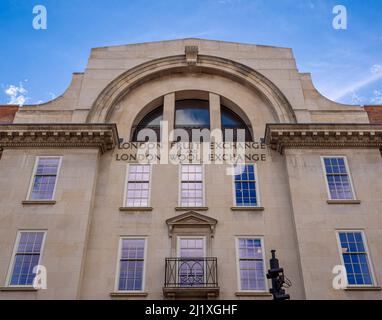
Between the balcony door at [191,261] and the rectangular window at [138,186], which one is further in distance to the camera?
the rectangular window at [138,186]

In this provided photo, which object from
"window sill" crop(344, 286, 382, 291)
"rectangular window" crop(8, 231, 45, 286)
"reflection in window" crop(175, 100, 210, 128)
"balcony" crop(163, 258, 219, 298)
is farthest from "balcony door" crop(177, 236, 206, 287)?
"reflection in window" crop(175, 100, 210, 128)

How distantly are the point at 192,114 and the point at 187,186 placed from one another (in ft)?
17.9

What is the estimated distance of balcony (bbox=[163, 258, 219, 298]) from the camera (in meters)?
18.0

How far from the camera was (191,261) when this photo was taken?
18.9 m

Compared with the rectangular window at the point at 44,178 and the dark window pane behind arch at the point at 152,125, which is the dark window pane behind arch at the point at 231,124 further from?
the rectangular window at the point at 44,178

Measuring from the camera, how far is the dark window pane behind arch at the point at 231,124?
2412 cm

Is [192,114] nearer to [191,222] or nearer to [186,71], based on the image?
[186,71]

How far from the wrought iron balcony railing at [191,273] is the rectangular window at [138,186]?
343 cm

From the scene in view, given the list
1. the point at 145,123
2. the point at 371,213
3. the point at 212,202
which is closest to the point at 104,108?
the point at 145,123

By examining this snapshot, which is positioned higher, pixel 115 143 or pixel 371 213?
pixel 115 143

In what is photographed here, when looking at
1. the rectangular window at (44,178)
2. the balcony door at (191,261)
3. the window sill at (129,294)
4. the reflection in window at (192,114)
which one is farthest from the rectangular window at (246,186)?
the rectangular window at (44,178)
